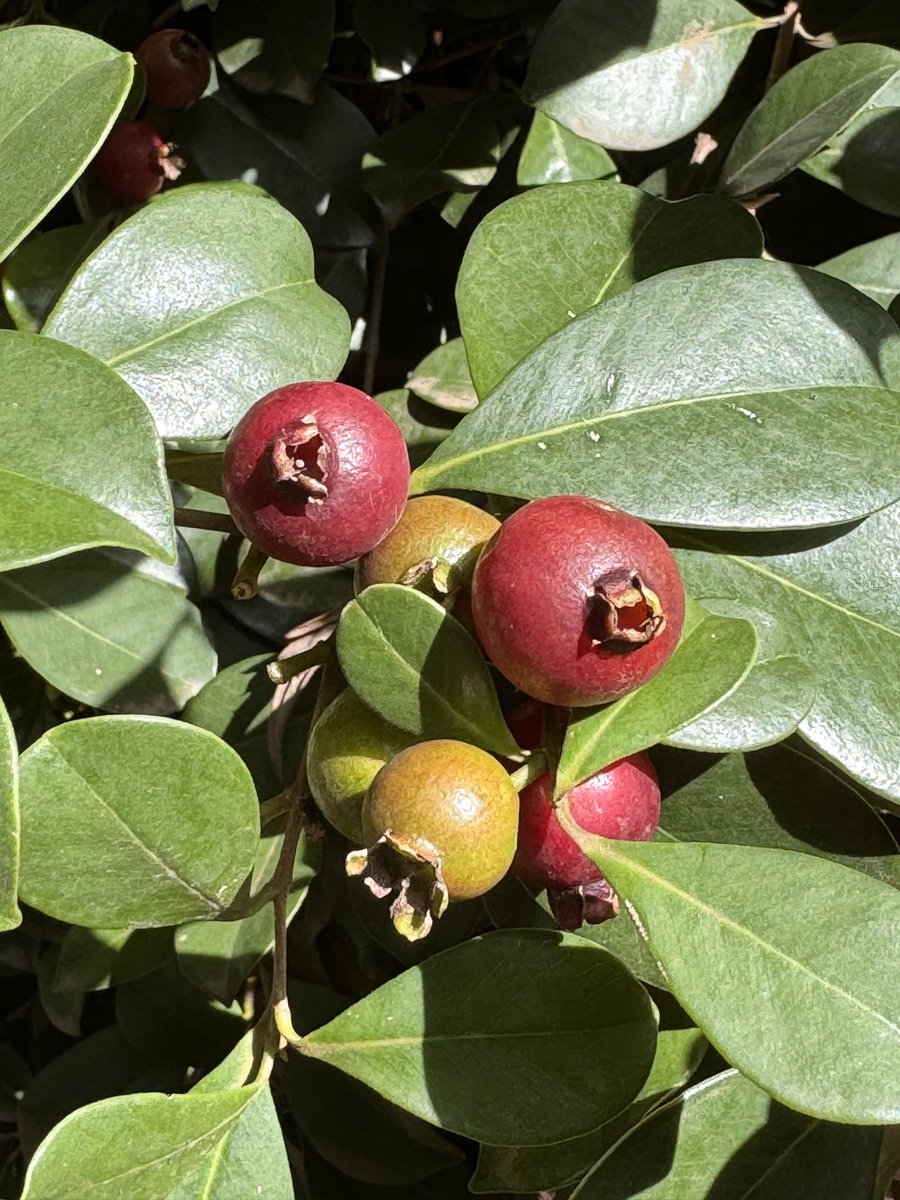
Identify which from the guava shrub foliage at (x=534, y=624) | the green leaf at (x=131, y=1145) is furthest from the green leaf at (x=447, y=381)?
the green leaf at (x=131, y=1145)

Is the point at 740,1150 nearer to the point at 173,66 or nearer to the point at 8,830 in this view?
the point at 8,830

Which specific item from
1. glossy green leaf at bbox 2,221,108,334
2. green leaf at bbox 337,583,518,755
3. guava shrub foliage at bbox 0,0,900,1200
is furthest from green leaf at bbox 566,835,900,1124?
glossy green leaf at bbox 2,221,108,334

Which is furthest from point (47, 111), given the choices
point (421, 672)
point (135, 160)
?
point (421, 672)

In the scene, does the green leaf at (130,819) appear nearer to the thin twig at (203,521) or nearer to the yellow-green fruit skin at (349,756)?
the yellow-green fruit skin at (349,756)

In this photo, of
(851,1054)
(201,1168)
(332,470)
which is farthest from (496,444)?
(201,1168)

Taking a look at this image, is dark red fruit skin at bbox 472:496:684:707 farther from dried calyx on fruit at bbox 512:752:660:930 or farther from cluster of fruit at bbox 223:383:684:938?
dried calyx on fruit at bbox 512:752:660:930

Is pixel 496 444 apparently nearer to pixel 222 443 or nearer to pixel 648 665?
pixel 648 665
